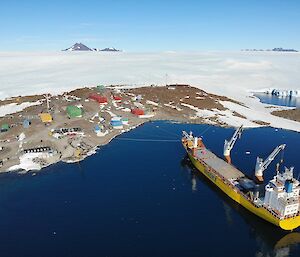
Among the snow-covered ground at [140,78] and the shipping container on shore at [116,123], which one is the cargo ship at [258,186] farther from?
the snow-covered ground at [140,78]

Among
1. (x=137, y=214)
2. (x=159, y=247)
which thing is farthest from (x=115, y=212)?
(x=159, y=247)

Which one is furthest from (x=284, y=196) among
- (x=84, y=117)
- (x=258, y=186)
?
(x=84, y=117)

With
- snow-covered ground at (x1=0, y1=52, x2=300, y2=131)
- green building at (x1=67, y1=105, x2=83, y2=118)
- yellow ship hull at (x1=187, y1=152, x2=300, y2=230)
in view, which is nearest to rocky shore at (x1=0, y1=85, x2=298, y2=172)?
green building at (x1=67, y1=105, x2=83, y2=118)

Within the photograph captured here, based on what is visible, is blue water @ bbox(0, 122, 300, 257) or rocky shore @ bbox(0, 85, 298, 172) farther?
rocky shore @ bbox(0, 85, 298, 172)

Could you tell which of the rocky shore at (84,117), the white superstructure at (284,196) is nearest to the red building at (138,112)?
the rocky shore at (84,117)

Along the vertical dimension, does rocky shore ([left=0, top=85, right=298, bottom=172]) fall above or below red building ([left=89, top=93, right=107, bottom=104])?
below

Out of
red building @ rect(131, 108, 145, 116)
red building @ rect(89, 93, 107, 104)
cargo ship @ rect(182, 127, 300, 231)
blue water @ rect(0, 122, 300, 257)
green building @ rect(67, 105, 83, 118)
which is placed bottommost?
blue water @ rect(0, 122, 300, 257)

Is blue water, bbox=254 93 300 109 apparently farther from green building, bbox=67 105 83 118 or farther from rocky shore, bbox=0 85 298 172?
green building, bbox=67 105 83 118
